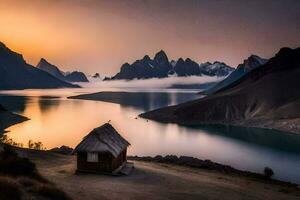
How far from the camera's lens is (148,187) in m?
37.0

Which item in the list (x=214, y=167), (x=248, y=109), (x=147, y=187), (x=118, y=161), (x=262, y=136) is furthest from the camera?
(x=248, y=109)

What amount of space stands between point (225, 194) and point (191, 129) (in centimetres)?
11017

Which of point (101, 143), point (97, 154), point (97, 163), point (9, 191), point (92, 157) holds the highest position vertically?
point (101, 143)

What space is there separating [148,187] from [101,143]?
962 centimetres

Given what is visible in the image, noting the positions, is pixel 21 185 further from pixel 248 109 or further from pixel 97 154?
pixel 248 109

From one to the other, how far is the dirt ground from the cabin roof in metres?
2.94

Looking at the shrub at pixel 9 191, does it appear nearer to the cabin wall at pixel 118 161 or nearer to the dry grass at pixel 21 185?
the dry grass at pixel 21 185

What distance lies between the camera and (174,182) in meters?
41.1

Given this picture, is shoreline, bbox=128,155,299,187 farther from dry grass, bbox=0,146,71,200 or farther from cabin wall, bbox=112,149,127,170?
dry grass, bbox=0,146,71,200

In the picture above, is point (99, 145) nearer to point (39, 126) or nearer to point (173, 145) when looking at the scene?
point (173, 145)

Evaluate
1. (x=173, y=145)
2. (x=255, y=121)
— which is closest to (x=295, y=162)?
(x=173, y=145)

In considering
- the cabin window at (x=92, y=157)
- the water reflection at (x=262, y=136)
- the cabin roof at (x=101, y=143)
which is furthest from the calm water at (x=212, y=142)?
the cabin window at (x=92, y=157)

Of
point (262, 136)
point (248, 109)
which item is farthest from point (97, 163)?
point (248, 109)

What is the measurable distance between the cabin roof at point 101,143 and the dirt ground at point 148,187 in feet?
9.64
